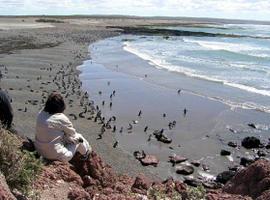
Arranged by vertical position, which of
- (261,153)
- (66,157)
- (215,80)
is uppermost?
(66,157)

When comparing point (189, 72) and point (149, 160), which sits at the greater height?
point (149, 160)

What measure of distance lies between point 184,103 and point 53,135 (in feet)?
47.5

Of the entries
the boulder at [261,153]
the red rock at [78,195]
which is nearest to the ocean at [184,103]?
the boulder at [261,153]

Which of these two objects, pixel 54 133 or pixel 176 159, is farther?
pixel 176 159

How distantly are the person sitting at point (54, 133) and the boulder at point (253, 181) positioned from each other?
2787mm

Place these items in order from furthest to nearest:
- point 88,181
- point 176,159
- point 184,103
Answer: point 184,103, point 176,159, point 88,181

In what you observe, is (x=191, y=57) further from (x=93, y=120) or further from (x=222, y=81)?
(x=93, y=120)

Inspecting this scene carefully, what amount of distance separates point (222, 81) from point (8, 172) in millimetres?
23820

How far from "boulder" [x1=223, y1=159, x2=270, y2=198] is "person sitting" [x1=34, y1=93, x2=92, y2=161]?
279 centimetres

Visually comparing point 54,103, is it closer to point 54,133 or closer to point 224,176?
point 54,133

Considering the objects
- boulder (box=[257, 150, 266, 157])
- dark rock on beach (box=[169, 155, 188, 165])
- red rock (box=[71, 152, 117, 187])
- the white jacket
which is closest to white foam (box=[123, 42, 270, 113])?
boulder (box=[257, 150, 266, 157])

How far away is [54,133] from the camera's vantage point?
330 inches

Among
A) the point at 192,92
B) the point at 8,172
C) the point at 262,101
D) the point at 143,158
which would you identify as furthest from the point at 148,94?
Answer: the point at 8,172

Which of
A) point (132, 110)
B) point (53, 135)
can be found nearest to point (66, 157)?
point (53, 135)
